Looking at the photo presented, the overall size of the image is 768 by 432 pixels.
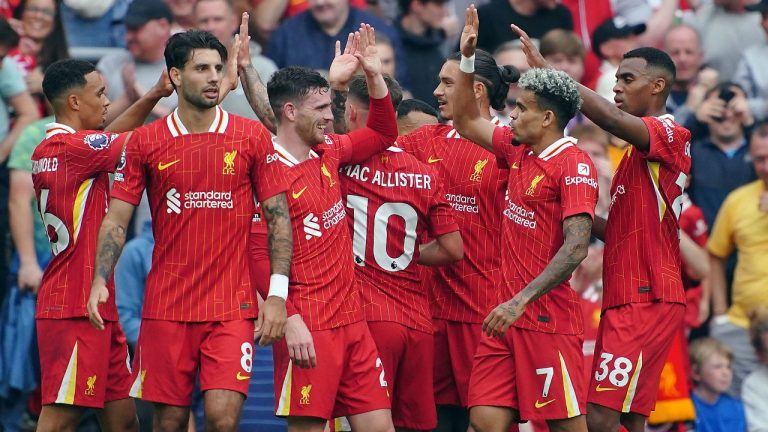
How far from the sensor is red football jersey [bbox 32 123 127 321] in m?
10.4

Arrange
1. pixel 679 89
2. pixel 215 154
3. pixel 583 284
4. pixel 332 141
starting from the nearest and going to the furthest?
pixel 215 154 < pixel 332 141 < pixel 583 284 < pixel 679 89

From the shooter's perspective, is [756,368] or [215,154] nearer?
[215,154]

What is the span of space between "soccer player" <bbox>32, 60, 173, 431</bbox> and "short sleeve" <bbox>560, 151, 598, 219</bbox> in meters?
2.61

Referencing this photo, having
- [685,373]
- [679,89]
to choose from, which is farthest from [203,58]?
[679,89]

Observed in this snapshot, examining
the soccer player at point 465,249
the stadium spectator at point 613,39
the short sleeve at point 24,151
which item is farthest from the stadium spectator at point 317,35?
the soccer player at point 465,249

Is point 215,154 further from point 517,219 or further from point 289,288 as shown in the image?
point 517,219

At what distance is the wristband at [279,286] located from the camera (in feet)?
31.4

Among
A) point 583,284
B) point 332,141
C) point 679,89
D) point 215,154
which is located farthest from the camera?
point 679,89

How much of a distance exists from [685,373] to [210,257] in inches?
205

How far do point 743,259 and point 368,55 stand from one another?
5.07 metres

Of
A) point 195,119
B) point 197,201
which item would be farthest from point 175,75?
point 197,201

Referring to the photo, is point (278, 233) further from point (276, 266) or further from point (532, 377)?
point (532, 377)

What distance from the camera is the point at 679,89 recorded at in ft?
51.5

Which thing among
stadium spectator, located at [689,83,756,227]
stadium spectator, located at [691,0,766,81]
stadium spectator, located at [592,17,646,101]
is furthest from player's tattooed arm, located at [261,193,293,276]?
stadium spectator, located at [691,0,766,81]
